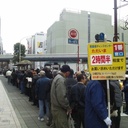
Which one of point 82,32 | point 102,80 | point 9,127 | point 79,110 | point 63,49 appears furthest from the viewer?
point 82,32

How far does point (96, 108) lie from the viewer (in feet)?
14.7

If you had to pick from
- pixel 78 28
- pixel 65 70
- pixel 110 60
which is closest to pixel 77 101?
pixel 65 70

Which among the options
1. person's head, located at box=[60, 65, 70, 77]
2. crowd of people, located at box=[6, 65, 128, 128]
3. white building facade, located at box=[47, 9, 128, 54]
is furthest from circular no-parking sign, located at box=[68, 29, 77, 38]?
white building facade, located at box=[47, 9, 128, 54]

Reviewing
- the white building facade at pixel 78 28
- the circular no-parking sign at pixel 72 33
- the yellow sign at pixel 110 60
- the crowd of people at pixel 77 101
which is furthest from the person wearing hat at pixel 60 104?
the white building facade at pixel 78 28

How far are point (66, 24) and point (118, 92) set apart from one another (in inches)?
4038

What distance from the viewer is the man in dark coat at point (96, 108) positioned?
14.6 ft

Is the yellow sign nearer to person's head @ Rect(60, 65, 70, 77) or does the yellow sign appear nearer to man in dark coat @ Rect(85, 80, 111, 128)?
man in dark coat @ Rect(85, 80, 111, 128)

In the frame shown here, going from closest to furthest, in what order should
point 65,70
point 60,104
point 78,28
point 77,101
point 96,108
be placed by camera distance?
point 96,108, point 60,104, point 65,70, point 77,101, point 78,28

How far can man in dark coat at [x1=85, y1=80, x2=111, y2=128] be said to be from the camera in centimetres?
445

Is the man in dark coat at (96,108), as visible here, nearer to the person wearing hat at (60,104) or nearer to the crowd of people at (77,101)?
the crowd of people at (77,101)

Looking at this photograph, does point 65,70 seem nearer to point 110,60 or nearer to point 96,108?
point 110,60

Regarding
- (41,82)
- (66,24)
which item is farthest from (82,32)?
(41,82)

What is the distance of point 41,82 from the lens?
9758mm

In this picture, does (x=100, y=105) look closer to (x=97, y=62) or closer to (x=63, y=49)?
(x=97, y=62)
